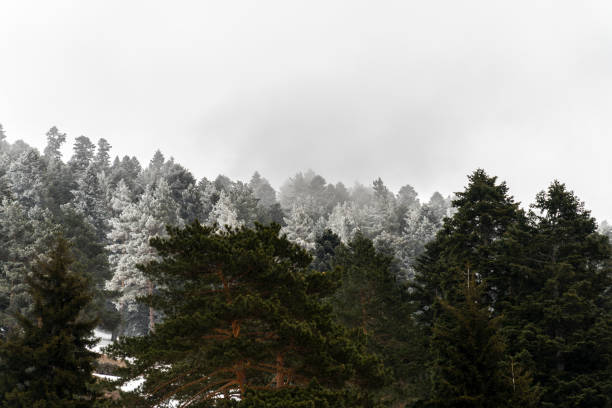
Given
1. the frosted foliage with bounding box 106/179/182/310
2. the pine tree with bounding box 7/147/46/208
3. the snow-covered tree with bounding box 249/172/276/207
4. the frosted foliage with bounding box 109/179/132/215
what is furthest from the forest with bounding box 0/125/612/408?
the snow-covered tree with bounding box 249/172/276/207

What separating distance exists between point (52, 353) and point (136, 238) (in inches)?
1437

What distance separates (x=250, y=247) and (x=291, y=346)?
10.6 ft

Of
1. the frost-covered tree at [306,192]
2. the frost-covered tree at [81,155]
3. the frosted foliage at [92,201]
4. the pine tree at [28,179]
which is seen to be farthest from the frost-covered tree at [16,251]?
the frost-covered tree at [306,192]

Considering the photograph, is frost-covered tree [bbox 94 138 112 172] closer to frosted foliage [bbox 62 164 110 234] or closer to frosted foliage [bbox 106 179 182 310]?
frosted foliage [bbox 62 164 110 234]

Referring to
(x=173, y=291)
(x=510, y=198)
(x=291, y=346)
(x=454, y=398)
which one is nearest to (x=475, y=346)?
(x=454, y=398)

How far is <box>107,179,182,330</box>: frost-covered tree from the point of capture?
44.8m

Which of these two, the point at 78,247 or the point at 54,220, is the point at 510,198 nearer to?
the point at 78,247

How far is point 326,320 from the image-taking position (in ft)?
46.6

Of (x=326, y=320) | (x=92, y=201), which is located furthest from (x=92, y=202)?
(x=326, y=320)

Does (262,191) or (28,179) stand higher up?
(262,191)

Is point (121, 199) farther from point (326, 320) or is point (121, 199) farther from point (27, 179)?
point (326, 320)

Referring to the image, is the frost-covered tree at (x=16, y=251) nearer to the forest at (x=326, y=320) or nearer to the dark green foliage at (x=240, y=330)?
the forest at (x=326, y=320)

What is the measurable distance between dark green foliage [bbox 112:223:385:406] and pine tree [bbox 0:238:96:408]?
1.64m

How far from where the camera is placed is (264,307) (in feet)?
41.7
